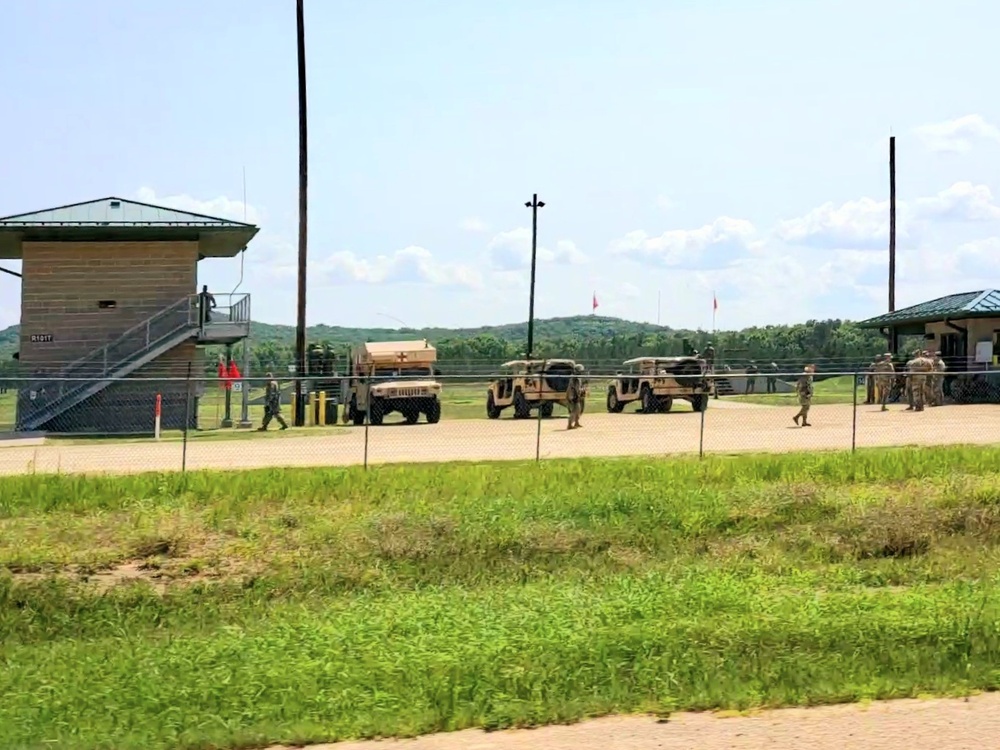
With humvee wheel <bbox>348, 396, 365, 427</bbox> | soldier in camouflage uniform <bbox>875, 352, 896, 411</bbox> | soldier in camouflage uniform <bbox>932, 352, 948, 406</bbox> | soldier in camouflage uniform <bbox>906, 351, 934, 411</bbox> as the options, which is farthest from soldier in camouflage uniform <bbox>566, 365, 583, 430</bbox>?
soldier in camouflage uniform <bbox>932, 352, 948, 406</bbox>

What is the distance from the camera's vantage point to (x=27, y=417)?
111 ft

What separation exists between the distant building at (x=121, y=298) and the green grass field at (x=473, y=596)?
65.2 feet

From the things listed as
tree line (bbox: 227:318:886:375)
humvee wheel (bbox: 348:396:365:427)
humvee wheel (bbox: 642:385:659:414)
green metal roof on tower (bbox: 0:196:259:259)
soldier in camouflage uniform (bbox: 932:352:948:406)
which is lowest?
humvee wheel (bbox: 348:396:365:427)

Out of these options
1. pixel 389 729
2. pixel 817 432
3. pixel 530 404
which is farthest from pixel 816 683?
pixel 530 404

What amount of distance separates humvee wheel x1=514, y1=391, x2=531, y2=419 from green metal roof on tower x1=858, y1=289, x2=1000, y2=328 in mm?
15953

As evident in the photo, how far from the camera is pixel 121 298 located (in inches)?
1497

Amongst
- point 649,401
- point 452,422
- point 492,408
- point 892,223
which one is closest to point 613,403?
point 649,401

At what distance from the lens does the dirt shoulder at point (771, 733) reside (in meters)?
6.44

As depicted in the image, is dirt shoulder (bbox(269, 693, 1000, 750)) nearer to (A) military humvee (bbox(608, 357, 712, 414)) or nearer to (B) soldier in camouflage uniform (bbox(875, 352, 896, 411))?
(B) soldier in camouflage uniform (bbox(875, 352, 896, 411))

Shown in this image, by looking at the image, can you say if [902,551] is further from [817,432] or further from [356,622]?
[817,432]

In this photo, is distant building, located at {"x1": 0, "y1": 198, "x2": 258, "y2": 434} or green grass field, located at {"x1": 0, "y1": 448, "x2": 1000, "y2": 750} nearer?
green grass field, located at {"x1": 0, "y1": 448, "x2": 1000, "y2": 750}

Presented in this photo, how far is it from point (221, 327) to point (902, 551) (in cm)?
2812

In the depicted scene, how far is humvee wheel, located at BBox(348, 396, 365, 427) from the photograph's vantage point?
35.4 meters

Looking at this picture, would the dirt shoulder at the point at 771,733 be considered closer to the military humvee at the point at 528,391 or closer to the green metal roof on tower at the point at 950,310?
the military humvee at the point at 528,391
